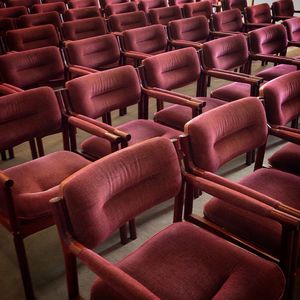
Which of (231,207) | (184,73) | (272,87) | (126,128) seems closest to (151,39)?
(184,73)

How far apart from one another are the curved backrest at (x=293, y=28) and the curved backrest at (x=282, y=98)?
1796mm

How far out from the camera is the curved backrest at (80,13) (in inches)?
156

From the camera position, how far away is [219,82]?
4004mm

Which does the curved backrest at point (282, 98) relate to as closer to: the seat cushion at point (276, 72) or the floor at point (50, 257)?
the floor at point (50, 257)

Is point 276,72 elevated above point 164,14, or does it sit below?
below

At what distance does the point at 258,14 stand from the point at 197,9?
2.24 ft

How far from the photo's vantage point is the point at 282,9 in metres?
4.66

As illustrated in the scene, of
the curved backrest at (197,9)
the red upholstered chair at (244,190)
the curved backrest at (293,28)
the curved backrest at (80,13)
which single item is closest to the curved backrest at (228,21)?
the curved backrest at (197,9)

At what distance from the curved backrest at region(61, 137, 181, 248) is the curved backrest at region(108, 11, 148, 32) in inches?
106

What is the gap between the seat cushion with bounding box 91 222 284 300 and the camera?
3.53ft

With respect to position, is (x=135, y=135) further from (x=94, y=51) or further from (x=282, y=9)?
(x=282, y=9)

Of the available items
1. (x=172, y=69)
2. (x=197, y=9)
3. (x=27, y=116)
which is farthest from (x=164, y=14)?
(x=27, y=116)

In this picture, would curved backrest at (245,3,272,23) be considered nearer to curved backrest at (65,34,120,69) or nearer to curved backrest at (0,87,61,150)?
curved backrest at (65,34,120,69)

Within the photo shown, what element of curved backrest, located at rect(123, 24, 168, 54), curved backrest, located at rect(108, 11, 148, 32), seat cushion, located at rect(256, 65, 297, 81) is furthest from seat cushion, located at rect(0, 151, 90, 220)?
curved backrest, located at rect(108, 11, 148, 32)
